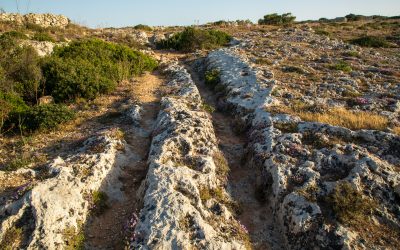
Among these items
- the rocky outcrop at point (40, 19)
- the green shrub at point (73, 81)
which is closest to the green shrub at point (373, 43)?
the green shrub at point (73, 81)

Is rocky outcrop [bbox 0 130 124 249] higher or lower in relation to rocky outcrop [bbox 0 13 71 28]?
lower

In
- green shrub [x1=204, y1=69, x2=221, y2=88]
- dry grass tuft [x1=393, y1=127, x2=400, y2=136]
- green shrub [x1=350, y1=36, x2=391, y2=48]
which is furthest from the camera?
green shrub [x1=350, y1=36, x2=391, y2=48]

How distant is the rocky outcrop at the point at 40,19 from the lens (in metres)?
33.8

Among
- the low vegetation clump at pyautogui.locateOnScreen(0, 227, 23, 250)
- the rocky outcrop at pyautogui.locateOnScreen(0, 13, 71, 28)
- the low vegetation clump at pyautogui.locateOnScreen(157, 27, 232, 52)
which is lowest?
the low vegetation clump at pyautogui.locateOnScreen(0, 227, 23, 250)

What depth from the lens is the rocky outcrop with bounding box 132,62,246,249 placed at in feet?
23.3

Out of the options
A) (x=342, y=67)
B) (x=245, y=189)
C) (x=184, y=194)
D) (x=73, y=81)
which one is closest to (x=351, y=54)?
(x=342, y=67)

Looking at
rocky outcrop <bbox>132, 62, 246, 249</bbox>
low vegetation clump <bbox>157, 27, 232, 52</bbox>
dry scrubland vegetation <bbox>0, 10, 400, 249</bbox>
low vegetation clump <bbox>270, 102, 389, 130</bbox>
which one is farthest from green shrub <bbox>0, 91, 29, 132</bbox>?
low vegetation clump <bbox>157, 27, 232, 52</bbox>

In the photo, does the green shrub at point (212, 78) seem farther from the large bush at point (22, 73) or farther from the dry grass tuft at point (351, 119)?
the large bush at point (22, 73)

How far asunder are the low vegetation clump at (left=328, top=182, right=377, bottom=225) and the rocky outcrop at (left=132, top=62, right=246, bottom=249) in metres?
2.36

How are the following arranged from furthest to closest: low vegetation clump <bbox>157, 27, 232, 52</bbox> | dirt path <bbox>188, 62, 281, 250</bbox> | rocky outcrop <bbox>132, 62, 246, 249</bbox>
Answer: low vegetation clump <bbox>157, 27, 232, 52</bbox> → dirt path <bbox>188, 62, 281, 250</bbox> → rocky outcrop <bbox>132, 62, 246, 249</bbox>

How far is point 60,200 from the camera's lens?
7836mm

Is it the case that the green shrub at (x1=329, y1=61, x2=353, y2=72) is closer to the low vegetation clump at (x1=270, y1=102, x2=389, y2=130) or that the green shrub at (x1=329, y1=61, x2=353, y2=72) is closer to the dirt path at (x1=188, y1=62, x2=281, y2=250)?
the low vegetation clump at (x1=270, y1=102, x2=389, y2=130)

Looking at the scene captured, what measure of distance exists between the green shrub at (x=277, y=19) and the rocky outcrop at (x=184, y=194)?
41450 millimetres

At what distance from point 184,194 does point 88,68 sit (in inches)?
466
